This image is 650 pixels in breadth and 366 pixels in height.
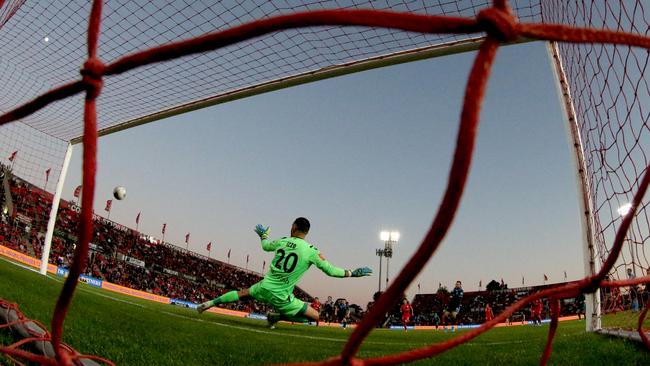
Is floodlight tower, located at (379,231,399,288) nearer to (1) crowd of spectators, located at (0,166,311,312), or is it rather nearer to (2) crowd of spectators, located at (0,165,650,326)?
(2) crowd of spectators, located at (0,165,650,326)

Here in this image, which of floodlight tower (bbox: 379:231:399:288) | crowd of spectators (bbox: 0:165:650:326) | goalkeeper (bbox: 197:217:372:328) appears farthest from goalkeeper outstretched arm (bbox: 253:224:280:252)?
floodlight tower (bbox: 379:231:399:288)

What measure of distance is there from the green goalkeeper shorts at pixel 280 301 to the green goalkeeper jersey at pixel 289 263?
53 millimetres

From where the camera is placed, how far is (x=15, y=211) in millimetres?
28859

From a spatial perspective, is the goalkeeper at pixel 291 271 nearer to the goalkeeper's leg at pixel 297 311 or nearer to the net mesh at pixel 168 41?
the goalkeeper's leg at pixel 297 311

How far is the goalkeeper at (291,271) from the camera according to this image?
5.33 metres

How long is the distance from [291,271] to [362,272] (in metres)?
0.93

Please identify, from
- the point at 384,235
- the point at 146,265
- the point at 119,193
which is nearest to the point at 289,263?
the point at 119,193

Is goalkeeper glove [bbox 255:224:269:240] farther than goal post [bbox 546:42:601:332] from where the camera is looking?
Yes

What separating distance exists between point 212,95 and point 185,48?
5651 mm

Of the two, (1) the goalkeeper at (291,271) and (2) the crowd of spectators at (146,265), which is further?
(2) the crowd of spectators at (146,265)

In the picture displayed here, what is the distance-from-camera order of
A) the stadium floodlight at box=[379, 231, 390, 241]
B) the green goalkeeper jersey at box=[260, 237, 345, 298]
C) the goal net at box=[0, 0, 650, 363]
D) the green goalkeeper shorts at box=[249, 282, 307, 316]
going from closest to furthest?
1. the goal net at box=[0, 0, 650, 363]
2. the green goalkeeper jersey at box=[260, 237, 345, 298]
3. the green goalkeeper shorts at box=[249, 282, 307, 316]
4. the stadium floodlight at box=[379, 231, 390, 241]

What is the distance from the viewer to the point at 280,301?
5438 mm

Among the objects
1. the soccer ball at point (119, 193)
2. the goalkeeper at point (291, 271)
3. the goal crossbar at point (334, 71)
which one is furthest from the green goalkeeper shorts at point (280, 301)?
the soccer ball at point (119, 193)

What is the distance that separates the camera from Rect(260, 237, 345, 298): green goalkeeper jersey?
531cm
